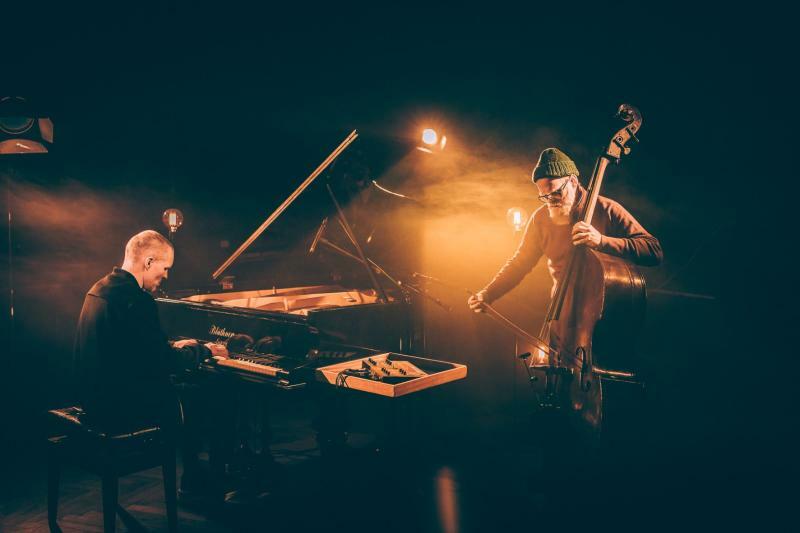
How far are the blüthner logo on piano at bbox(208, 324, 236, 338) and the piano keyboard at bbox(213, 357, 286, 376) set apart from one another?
232 mm

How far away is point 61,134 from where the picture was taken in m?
4.36

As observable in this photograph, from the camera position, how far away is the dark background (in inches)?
130

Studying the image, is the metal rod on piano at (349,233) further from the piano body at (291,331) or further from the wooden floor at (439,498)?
the wooden floor at (439,498)

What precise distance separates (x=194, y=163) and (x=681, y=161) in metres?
4.08

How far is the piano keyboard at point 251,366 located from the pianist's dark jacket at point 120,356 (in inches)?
14.2

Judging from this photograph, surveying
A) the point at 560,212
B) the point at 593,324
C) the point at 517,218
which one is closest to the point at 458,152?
the point at 517,218

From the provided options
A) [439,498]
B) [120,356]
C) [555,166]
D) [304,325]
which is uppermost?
[555,166]

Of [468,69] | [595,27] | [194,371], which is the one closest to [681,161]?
[595,27]

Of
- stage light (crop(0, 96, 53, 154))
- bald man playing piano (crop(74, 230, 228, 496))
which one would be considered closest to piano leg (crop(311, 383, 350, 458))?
bald man playing piano (crop(74, 230, 228, 496))

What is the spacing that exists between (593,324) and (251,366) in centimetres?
184

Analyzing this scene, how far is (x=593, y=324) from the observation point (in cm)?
287

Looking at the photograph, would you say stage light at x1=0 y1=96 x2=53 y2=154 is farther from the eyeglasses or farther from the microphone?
the eyeglasses

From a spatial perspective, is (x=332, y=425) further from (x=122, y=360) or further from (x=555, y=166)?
(x=555, y=166)

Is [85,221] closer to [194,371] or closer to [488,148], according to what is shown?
[194,371]
